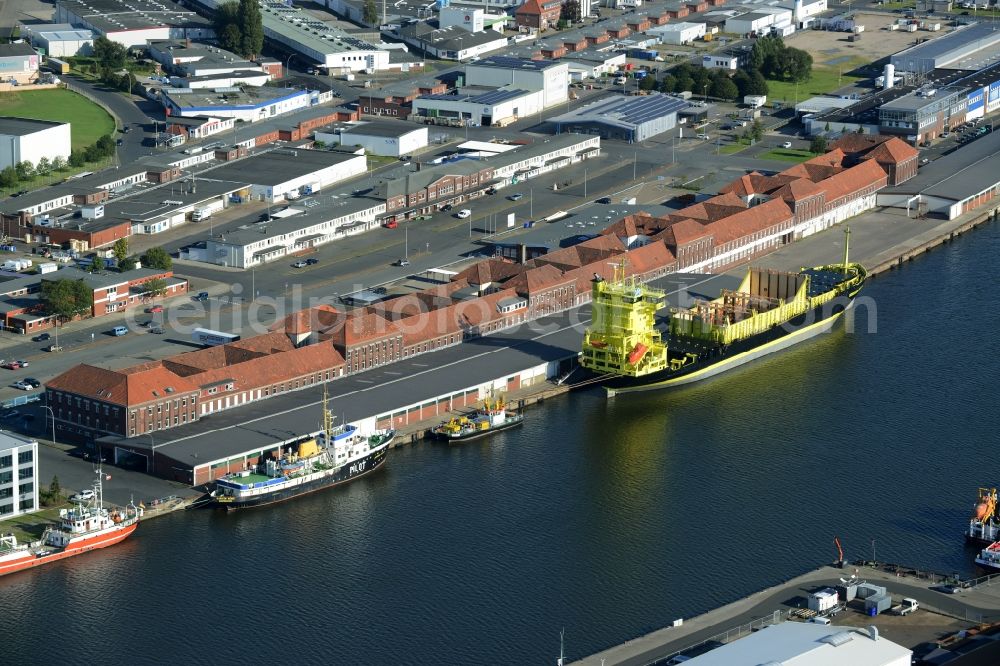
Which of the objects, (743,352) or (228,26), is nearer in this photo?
(743,352)

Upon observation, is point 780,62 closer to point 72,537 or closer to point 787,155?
point 787,155

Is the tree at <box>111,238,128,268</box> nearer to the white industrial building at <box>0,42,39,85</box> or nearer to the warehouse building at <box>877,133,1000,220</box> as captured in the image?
the white industrial building at <box>0,42,39,85</box>

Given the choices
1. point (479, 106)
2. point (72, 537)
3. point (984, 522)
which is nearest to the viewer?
point (72, 537)

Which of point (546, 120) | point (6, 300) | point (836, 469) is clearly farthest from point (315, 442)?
point (546, 120)

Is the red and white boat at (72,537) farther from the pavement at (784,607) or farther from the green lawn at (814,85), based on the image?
the green lawn at (814,85)

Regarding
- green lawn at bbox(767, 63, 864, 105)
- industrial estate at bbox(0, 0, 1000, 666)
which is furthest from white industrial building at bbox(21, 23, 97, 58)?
green lawn at bbox(767, 63, 864, 105)

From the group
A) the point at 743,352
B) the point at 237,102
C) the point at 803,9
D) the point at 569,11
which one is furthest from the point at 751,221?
the point at 803,9

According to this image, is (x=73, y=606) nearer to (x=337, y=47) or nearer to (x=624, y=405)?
(x=624, y=405)
